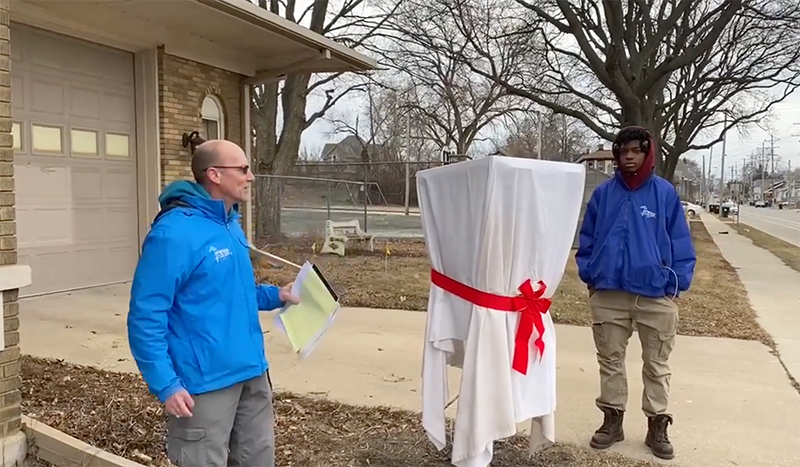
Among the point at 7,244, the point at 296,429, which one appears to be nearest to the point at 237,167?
the point at 7,244

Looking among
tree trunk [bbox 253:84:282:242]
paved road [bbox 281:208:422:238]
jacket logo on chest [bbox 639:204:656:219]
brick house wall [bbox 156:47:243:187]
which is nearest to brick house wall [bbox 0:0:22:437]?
jacket logo on chest [bbox 639:204:656:219]

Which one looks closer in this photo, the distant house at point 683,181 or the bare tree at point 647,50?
the bare tree at point 647,50

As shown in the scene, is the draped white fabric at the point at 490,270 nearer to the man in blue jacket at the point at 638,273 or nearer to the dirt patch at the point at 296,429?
the dirt patch at the point at 296,429

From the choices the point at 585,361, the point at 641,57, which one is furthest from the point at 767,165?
the point at 585,361

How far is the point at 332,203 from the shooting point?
15.5 m

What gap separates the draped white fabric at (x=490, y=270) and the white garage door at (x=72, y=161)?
6003mm

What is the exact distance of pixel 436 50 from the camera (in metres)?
18.9

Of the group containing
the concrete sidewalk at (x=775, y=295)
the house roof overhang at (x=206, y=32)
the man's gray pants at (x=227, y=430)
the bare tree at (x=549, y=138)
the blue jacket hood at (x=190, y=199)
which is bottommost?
the concrete sidewalk at (x=775, y=295)

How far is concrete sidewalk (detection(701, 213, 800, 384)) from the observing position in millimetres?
6594

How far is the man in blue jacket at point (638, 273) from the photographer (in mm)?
3658

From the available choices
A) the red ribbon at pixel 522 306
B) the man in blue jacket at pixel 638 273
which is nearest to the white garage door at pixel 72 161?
the red ribbon at pixel 522 306

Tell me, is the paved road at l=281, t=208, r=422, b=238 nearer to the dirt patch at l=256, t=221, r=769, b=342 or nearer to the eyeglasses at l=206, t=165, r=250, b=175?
the dirt patch at l=256, t=221, r=769, b=342

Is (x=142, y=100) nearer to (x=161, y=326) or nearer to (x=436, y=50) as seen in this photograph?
(x=161, y=326)

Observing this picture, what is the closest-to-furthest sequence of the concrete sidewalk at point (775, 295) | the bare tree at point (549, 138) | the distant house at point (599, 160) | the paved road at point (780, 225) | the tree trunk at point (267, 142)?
1. the concrete sidewalk at point (775, 295)
2. the tree trunk at point (267, 142)
3. the distant house at point (599, 160)
4. the paved road at point (780, 225)
5. the bare tree at point (549, 138)
